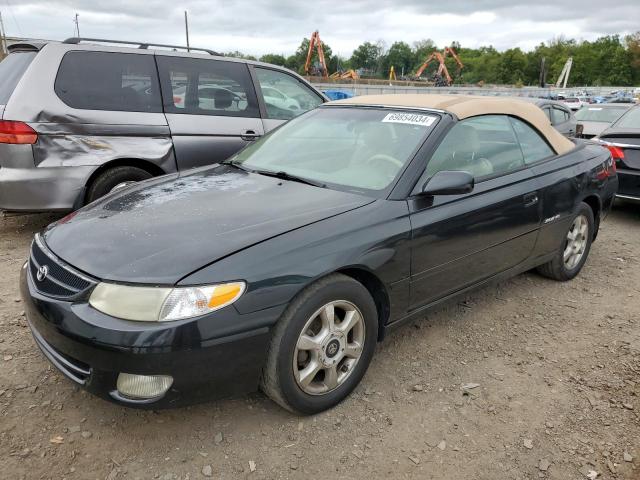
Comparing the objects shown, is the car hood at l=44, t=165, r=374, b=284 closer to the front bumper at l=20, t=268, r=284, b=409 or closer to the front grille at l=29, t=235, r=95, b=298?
the front grille at l=29, t=235, r=95, b=298

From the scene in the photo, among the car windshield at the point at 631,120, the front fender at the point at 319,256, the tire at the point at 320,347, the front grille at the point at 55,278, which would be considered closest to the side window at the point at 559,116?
the car windshield at the point at 631,120

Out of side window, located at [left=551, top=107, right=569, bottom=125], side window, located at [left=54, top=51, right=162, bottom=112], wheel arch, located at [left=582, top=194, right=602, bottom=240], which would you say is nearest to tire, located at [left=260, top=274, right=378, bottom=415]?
wheel arch, located at [left=582, top=194, right=602, bottom=240]

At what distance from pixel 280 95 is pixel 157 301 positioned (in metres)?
→ 4.36

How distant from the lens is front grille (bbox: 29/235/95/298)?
2.24m

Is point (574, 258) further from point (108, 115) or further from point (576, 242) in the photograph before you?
point (108, 115)

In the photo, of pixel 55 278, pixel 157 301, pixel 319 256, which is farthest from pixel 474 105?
pixel 55 278

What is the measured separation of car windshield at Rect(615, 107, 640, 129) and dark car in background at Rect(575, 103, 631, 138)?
4.57 meters

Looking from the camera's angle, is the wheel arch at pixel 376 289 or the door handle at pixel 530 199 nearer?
the wheel arch at pixel 376 289

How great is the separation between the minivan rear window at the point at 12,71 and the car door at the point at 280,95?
2187mm

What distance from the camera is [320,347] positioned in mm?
2504

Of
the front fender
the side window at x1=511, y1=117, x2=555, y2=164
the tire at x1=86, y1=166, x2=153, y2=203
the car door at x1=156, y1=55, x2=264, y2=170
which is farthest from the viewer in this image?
the car door at x1=156, y1=55, x2=264, y2=170

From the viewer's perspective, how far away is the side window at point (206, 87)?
203 inches

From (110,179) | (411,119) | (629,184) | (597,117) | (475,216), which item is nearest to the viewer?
(475,216)

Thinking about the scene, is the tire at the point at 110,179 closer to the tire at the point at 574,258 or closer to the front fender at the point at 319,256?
the front fender at the point at 319,256
